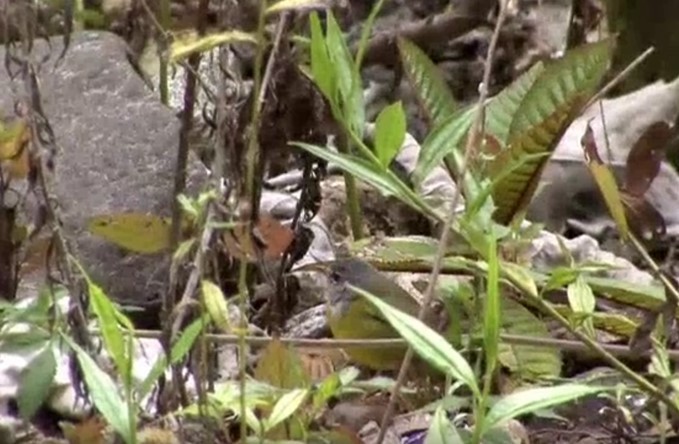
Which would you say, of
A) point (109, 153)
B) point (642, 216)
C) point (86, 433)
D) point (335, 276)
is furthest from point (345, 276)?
point (109, 153)

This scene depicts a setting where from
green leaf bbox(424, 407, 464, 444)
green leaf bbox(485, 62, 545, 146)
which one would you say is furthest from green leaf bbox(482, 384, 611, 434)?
green leaf bbox(485, 62, 545, 146)

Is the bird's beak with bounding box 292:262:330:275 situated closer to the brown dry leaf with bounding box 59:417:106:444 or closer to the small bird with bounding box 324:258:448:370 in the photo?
the small bird with bounding box 324:258:448:370

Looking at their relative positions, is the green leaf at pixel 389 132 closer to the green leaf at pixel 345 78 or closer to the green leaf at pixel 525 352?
the green leaf at pixel 345 78

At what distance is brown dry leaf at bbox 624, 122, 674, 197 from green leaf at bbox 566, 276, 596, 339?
0.08 metres

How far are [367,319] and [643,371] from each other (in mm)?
252

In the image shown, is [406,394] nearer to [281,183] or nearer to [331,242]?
[331,242]

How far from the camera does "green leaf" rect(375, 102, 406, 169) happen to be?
35.9 inches

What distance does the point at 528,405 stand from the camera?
80cm

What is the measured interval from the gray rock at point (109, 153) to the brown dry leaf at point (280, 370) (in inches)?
22.7

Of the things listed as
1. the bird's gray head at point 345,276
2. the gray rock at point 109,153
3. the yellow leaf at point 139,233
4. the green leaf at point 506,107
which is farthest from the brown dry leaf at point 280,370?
the gray rock at point 109,153

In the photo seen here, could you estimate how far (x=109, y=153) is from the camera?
176 cm

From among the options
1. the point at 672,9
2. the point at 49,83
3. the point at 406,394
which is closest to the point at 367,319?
the point at 406,394

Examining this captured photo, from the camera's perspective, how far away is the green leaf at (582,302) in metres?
1.02

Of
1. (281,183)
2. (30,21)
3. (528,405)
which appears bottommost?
(281,183)
